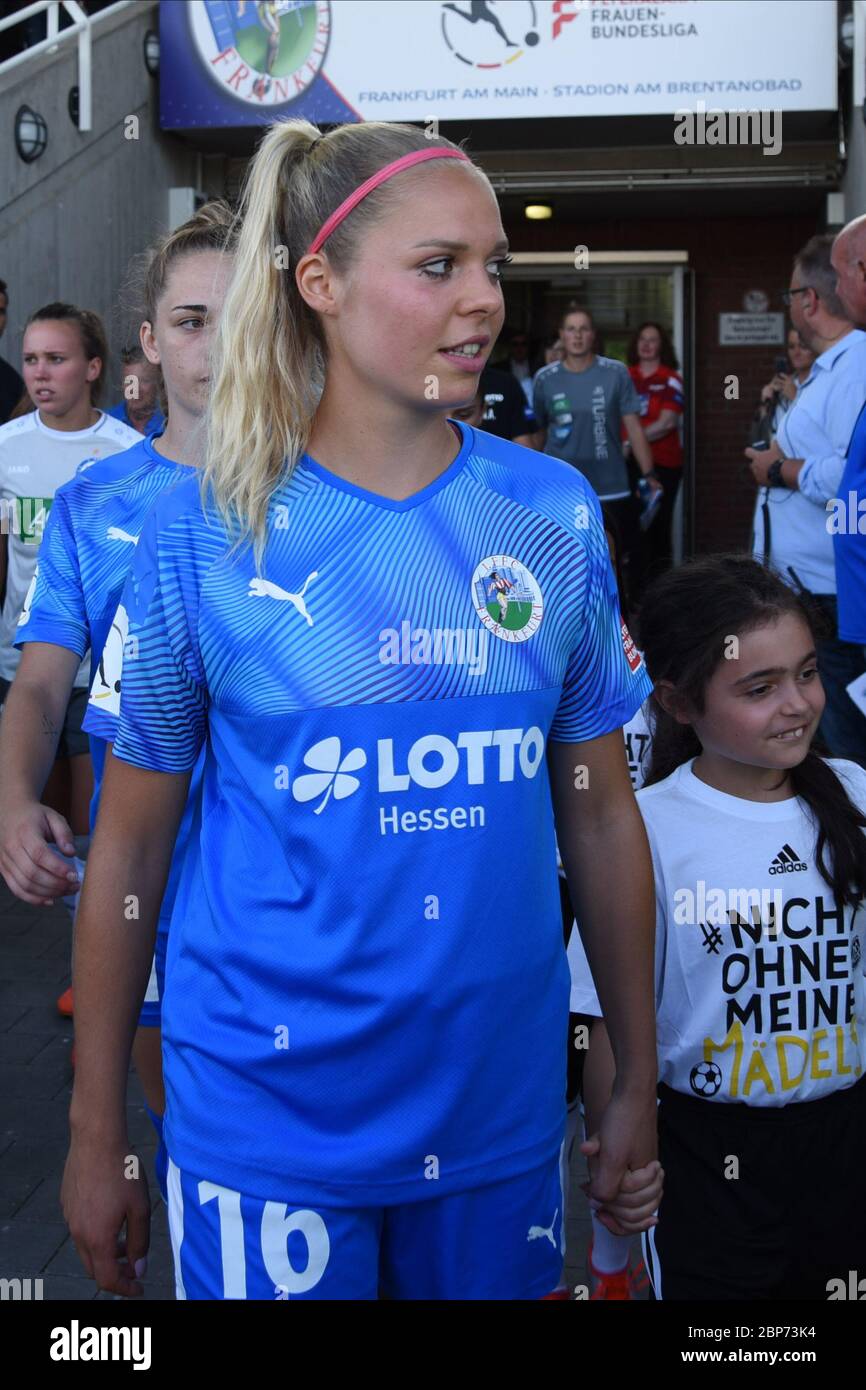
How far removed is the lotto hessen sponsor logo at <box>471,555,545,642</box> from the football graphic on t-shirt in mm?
968

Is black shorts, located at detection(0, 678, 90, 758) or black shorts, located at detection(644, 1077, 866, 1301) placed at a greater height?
black shorts, located at detection(0, 678, 90, 758)

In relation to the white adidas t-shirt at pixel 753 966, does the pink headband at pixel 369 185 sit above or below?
above

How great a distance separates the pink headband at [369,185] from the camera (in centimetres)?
173

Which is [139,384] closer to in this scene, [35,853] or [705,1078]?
[35,853]

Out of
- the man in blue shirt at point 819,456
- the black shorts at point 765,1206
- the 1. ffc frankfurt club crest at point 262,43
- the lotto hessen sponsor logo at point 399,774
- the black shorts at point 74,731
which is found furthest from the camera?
the 1. ffc frankfurt club crest at point 262,43

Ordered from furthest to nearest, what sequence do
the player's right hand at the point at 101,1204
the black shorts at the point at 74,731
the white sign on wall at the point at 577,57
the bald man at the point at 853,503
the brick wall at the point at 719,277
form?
the brick wall at the point at 719,277 → the white sign on wall at the point at 577,57 → the black shorts at the point at 74,731 → the bald man at the point at 853,503 → the player's right hand at the point at 101,1204

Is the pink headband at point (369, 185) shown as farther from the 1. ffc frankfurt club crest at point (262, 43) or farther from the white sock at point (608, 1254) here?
the 1. ffc frankfurt club crest at point (262, 43)

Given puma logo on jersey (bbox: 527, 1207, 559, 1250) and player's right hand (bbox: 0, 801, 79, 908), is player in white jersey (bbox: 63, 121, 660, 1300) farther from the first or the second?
player's right hand (bbox: 0, 801, 79, 908)

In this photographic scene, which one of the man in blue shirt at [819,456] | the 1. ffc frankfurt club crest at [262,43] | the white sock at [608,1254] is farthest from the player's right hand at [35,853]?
the 1. ffc frankfurt club crest at [262,43]

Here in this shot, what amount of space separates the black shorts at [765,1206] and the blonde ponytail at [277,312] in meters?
1.27

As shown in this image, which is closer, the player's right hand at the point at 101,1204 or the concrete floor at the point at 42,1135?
the player's right hand at the point at 101,1204

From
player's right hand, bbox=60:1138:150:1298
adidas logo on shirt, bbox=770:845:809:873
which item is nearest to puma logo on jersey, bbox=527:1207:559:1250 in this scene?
player's right hand, bbox=60:1138:150:1298

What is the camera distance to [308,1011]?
1698 mm

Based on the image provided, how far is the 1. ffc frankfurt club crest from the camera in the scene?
10.5 meters
